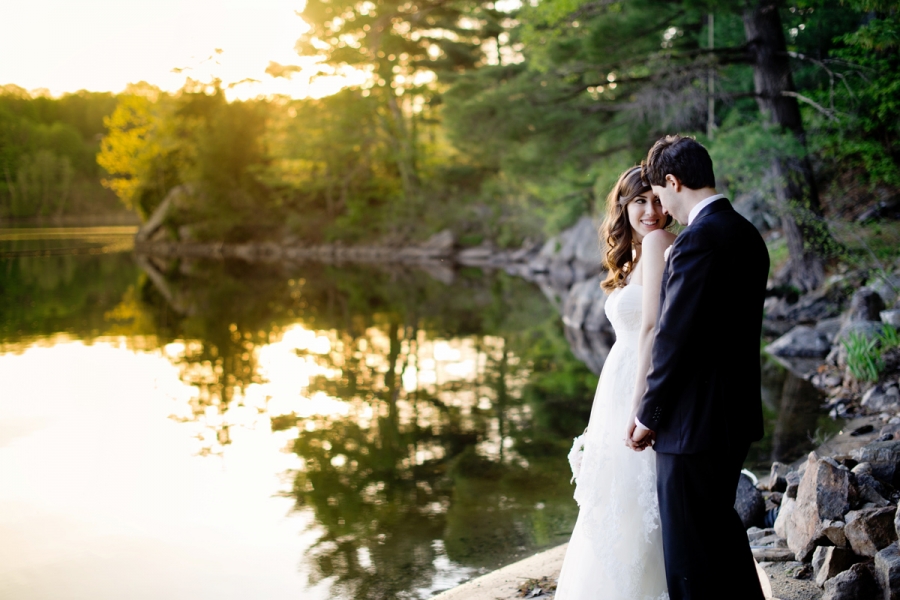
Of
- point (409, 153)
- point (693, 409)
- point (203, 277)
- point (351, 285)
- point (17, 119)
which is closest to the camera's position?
point (693, 409)

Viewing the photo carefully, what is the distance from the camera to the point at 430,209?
112ft

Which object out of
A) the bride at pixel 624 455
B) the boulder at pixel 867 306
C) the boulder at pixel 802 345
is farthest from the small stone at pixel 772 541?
the boulder at pixel 802 345

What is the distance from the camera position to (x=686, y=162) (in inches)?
101

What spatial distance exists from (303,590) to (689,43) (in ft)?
46.8

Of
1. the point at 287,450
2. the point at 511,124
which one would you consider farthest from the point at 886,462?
the point at 511,124

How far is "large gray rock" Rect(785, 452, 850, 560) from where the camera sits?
3.75 meters

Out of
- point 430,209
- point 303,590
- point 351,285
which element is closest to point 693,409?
point 303,590

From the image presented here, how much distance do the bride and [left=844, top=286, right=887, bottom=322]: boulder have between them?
22.7 feet

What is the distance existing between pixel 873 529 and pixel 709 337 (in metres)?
1.70

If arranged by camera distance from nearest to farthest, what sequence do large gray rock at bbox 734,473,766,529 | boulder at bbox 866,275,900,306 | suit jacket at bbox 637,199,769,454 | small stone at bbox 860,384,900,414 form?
suit jacket at bbox 637,199,769,454, large gray rock at bbox 734,473,766,529, small stone at bbox 860,384,900,414, boulder at bbox 866,275,900,306

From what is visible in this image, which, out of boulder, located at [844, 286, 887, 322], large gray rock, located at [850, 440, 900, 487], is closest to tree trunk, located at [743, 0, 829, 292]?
boulder, located at [844, 286, 887, 322]

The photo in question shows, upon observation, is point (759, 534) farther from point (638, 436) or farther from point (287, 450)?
point (287, 450)

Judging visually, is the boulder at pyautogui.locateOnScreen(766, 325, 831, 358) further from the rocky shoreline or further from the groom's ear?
the groom's ear

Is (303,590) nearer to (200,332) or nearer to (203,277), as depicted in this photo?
(200,332)
